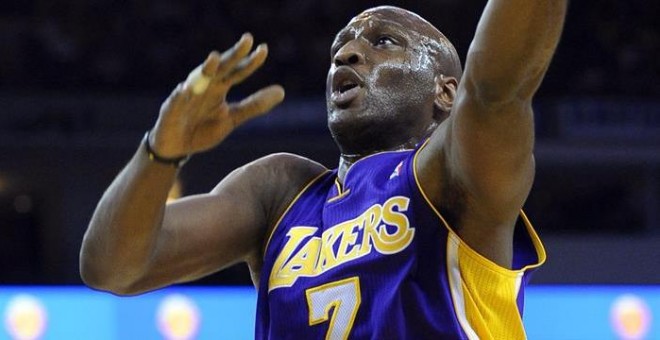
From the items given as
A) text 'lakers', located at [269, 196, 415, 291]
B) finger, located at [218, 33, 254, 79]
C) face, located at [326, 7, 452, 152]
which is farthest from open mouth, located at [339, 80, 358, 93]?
finger, located at [218, 33, 254, 79]

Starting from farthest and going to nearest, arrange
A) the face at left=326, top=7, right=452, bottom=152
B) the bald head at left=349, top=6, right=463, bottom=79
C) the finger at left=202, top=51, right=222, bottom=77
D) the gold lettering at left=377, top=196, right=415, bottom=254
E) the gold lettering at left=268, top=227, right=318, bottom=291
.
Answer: the bald head at left=349, top=6, right=463, bottom=79
the face at left=326, top=7, right=452, bottom=152
the gold lettering at left=268, top=227, right=318, bottom=291
the gold lettering at left=377, top=196, right=415, bottom=254
the finger at left=202, top=51, right=222, bottom=77

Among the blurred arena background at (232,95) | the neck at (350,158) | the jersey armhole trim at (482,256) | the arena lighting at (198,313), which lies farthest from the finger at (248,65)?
the blurred arena background at (232,95)

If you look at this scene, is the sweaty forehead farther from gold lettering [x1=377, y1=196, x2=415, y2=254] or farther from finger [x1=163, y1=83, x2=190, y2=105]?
finger [x1=163, y1=83, x2=190, y2=105]

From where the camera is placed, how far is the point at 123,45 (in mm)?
10305

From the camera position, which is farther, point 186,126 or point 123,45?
point 123,45

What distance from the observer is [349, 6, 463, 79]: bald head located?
296 centimetres

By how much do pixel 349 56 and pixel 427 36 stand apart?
9.0 inches

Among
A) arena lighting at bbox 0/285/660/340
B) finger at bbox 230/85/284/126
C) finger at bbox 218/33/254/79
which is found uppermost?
finger at bbox 218/33/254/79

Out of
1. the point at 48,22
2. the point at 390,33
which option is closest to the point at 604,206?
the point at 48,22

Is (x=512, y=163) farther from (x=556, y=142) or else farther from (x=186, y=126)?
(x=556, y=142)

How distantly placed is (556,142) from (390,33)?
6855 mm

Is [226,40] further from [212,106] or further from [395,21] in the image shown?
[212,106]

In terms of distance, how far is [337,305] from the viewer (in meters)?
2.54

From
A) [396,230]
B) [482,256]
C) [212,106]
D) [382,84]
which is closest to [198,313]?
[382,84]
